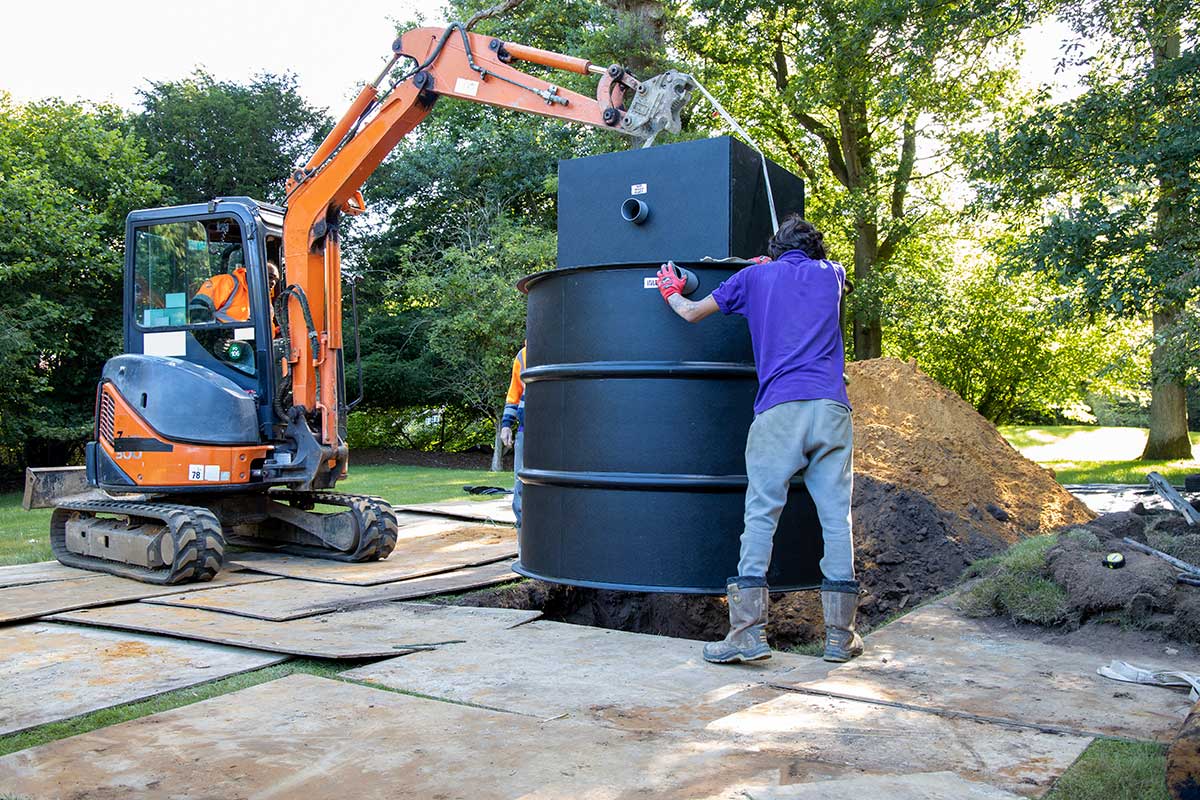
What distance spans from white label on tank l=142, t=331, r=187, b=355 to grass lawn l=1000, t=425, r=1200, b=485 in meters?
9.20

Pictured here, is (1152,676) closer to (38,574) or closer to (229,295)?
(229,295)

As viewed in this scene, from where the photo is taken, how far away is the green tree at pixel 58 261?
58.0 feet

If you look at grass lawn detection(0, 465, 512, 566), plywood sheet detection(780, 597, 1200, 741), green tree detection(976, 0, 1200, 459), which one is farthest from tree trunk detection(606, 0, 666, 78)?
plywood sheet detection(780, 597, 1200, 741)

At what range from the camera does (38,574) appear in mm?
7141

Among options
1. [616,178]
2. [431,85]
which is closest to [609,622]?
[616,178]

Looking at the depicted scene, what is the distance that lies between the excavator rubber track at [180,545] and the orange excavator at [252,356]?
0.13 ft

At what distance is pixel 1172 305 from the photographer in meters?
8.60

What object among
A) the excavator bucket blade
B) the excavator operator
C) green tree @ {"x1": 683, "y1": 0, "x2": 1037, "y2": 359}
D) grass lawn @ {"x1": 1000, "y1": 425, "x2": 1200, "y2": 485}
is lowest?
grass lawn @ {"x1": 1000, "y1": 425, "x2": 1200, "y2": 485}

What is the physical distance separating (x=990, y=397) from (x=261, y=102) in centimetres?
1930

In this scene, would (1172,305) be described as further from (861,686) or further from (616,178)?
(861,686)

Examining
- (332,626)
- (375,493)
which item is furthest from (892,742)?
(375,493)

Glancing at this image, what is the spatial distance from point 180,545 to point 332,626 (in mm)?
2013

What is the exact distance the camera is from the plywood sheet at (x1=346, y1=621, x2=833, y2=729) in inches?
135

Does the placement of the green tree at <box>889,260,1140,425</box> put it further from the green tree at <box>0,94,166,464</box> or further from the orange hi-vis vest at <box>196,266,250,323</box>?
the green tree at <box>0,94,166,464</box>
